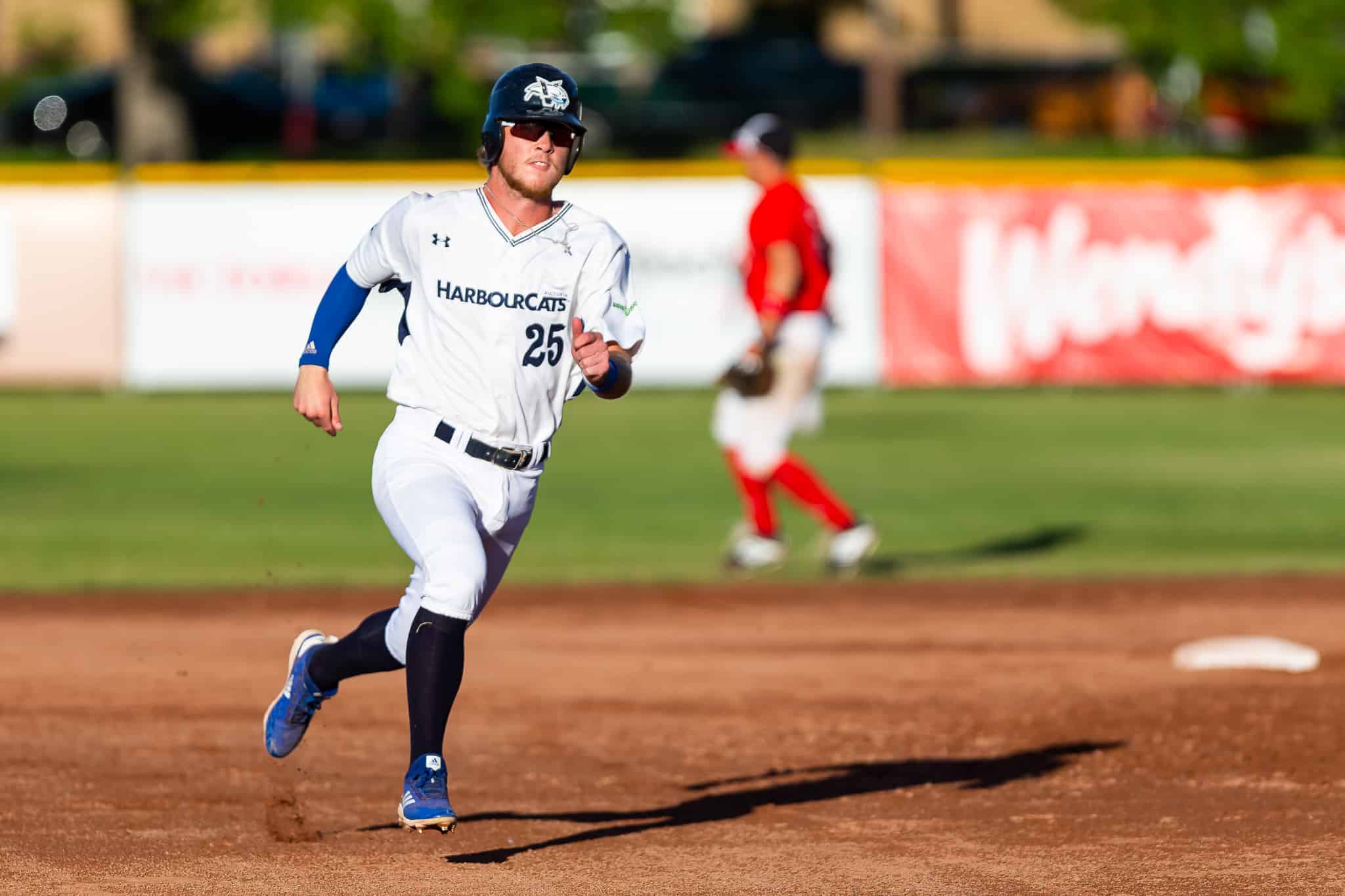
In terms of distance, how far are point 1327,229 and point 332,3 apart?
567 inches

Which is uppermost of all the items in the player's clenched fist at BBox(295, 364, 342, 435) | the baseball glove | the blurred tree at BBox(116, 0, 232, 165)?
the blurred tree at BBox(116, 0, 232, 165)

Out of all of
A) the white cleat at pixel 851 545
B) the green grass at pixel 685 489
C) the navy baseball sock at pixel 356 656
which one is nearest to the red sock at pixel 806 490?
the white cleat at pixel 851 545

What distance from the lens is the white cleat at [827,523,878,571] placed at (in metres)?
10.7

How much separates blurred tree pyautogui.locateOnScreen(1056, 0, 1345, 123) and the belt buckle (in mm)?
23988

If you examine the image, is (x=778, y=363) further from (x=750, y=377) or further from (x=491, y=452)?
(x=491, y=452)

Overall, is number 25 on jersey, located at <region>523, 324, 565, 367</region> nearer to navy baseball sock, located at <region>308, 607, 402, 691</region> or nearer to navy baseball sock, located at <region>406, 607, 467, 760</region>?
navy baseball sock, located at <region>406, 607, 467, 760</region>

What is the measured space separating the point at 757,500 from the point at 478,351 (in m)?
5.63

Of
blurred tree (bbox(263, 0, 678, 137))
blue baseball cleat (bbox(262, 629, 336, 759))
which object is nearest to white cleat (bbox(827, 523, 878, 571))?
blue baseball cleat (bbox(262, 629, 336, 759))

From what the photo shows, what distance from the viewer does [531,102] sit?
519 centimetres

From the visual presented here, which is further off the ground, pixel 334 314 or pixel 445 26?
pixel 445 26

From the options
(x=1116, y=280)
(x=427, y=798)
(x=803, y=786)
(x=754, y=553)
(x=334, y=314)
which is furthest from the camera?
(x=1116, y=280)

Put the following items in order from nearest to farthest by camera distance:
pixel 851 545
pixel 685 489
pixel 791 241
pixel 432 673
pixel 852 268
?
pixel 432 673, pixel 791 241, pixel 851 545, pixel 685 489, pixel 852 268

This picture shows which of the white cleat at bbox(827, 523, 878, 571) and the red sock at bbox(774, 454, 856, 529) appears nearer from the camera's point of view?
the red sock at bbox(774, 454, 856, 529)

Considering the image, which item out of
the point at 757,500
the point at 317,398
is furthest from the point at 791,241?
the point at 317,398
